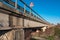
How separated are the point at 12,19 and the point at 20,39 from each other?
1158mm

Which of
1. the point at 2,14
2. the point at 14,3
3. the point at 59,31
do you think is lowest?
the point at 59,31

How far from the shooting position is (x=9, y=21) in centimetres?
756

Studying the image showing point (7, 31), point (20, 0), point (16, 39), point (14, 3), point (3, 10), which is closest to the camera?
point (3, 10)

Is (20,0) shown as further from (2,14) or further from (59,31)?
(59,31)

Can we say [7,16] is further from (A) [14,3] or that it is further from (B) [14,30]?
(A) [14,3]

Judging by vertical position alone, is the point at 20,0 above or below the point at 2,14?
above

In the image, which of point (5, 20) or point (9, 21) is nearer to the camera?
point (5, 20)

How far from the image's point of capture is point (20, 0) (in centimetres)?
981

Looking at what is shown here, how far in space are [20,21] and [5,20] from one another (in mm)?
2508

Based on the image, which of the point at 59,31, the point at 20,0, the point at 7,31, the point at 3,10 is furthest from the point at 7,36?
the point at 59,31

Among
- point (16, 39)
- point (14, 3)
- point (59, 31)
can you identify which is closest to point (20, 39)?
point (16, 39)

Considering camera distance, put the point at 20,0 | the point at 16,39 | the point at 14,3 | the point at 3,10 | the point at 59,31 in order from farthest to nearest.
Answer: the point at 59,31, the point at 20,0, the point at 14,3, the point at 16,39, the point at 3,10

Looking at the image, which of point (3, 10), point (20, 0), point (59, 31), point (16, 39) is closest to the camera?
point (3, 10)

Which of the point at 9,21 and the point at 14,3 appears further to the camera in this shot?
the point at 14,3
